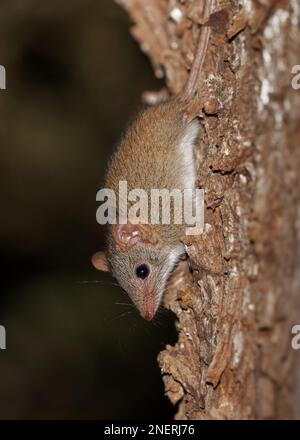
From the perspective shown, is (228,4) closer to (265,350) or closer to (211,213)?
(211,213)

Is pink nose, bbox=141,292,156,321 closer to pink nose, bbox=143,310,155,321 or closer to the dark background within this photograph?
pink nose, bbox=143,310,155,321

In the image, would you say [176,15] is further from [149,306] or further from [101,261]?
[149,306]

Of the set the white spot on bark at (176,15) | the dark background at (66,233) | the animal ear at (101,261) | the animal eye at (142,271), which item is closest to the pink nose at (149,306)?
the animal eye at (142,271)

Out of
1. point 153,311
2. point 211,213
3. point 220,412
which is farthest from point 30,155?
point 220,412

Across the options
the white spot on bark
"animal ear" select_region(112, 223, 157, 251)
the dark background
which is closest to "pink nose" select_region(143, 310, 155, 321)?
"animal ear" select_region(112, 223, 157, 251)

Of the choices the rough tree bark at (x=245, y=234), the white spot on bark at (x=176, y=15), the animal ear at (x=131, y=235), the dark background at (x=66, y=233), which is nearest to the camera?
the rough tree bark at (x=245, y=234)

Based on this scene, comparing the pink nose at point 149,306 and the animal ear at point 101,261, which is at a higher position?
the animal ear at point 101,261

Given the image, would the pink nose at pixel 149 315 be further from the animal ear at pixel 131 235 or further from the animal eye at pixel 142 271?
the animal ear at pixel 131 235

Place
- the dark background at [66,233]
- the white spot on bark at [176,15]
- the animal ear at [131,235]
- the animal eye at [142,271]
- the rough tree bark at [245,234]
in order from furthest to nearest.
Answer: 1. the dark background at [66,233]
2. the white spot on bark at [176,15]
3. the animal eye at [142,271]
4. the animal ear at [131,235]
5. the rough tree bark at [245,234]
